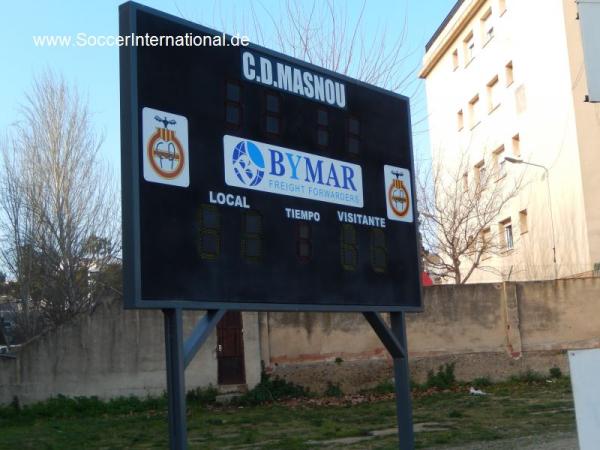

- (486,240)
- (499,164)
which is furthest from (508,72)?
(486,240)

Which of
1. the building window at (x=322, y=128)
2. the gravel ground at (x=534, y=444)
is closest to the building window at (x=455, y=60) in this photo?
the gravel ground at (x=534, y=444)

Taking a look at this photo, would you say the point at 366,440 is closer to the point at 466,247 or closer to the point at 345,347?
the point at 345,347

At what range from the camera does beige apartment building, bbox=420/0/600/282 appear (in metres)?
27.3

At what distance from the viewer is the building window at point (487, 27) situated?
111 feet

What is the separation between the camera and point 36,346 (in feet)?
62.1

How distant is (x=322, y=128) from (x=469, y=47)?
27379 millimetres

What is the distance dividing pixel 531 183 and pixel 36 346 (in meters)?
18.2

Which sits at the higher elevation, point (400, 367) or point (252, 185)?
point (252, 185)

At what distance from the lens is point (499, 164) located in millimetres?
32656

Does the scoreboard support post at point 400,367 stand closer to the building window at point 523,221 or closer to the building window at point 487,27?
the building window at point 523,221

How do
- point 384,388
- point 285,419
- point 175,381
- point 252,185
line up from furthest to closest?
point 384,388 → point 285,419 → point 252,185 → point 175,381

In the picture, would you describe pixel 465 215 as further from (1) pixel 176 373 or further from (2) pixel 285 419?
(1) pixel 176 373

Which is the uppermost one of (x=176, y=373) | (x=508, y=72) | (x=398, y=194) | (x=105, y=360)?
(x=508, y=72)

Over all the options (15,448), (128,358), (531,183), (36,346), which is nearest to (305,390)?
(128,358)
